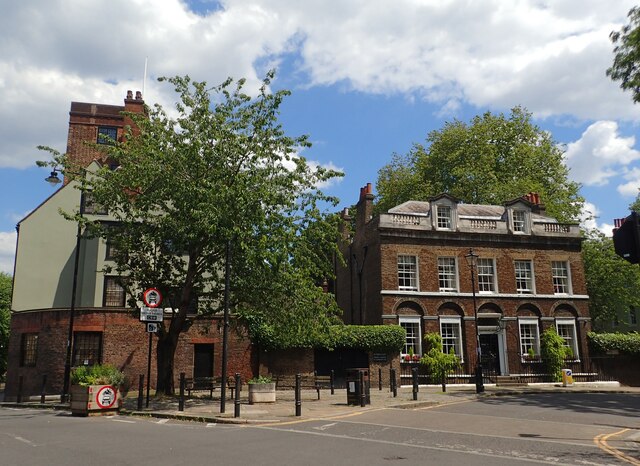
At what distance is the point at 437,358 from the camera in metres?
28.8

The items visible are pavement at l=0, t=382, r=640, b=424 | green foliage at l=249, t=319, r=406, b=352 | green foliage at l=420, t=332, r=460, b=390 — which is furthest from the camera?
green foliage at l=420, t=332, r=460, b=390

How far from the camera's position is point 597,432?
13078 mm

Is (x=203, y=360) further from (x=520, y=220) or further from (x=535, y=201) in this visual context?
(x=535, y=201)

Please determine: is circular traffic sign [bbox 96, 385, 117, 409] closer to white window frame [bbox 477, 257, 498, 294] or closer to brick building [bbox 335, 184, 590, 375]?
brick building [bbox 335, 184, 590, 375]

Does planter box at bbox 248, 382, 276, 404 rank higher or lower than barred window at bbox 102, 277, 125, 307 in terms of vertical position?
lower

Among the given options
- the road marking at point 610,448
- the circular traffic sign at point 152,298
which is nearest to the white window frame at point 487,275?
the road marking at point 610,448

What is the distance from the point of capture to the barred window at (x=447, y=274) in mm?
30848

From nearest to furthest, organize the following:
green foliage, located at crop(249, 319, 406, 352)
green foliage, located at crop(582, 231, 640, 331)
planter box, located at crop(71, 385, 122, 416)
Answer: planter box, located at crop(71, 385, 122, 416) < green foliage, located at crop(249, 319, 406, 352) < green foliage, located at crop(582, 231, 640, 331)

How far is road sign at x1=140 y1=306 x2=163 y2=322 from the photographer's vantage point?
16.6 meters

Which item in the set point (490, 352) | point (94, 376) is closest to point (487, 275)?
point (490, 352)

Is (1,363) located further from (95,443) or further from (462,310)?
(95,443)

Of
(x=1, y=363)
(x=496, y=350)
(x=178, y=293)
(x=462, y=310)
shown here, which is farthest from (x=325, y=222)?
(x=1, y=363)

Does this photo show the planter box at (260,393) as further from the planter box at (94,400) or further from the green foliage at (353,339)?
the green foliage at (353,339)

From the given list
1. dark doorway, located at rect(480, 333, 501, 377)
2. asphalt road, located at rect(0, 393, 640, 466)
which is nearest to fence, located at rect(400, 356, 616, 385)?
dark doorway, located at rect(480, 333, 501, 377)
